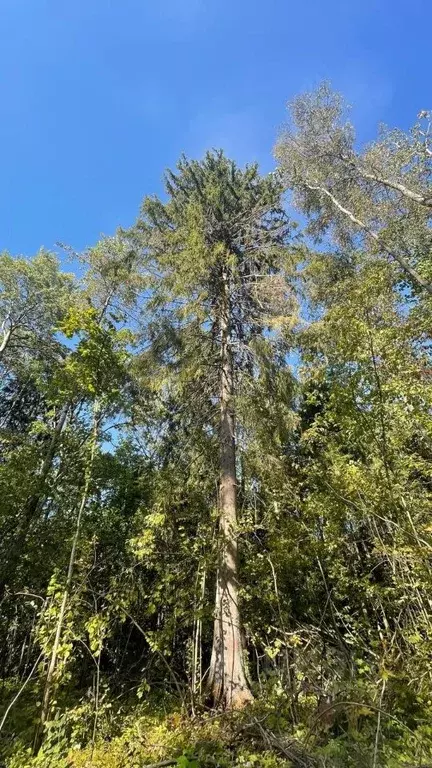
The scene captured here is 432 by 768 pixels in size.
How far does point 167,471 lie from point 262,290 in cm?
416

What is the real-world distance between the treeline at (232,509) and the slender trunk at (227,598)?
31 millimetres

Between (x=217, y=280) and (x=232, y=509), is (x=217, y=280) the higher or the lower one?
the higher one

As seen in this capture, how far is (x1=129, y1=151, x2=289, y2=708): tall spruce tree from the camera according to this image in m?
7.80

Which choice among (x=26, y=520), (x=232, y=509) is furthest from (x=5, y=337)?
(x=232, y=509)

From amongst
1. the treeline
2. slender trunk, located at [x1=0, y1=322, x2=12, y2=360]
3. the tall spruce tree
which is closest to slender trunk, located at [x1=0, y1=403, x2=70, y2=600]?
the treeline

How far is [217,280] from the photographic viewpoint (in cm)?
879

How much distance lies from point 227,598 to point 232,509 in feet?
4.19

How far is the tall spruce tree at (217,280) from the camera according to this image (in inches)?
307

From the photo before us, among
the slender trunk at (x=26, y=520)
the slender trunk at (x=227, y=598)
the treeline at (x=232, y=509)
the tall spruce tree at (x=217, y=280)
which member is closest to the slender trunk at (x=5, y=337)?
the treeline at (x=232, y=509)

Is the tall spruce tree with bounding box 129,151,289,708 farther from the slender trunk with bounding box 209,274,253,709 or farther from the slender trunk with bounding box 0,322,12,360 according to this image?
the slender trunk with bounding box 0,322,12,360

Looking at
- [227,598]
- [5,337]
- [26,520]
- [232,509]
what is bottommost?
[227,598]

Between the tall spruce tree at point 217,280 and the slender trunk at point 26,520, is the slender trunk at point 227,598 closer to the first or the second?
the tall spruce tree at point 217,280

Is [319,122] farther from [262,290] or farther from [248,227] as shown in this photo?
[262,290]

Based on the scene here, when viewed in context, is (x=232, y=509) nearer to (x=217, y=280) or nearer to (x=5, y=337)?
(x=217, y=280)
